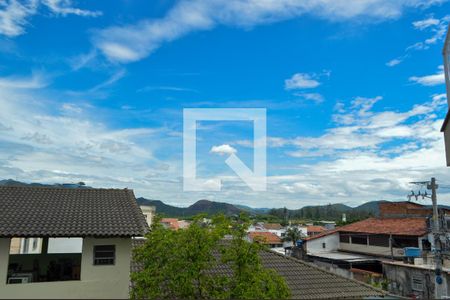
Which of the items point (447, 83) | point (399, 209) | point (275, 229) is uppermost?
point (447, 83)

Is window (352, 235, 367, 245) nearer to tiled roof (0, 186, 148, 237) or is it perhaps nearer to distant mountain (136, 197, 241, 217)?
distant mountain (136, 197, 241, 217)

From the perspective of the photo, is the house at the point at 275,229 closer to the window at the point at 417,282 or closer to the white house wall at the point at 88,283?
the window at the point at 417,282

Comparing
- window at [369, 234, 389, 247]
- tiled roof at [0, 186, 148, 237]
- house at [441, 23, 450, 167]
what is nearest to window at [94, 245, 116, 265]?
tiled roof at [0, 186, 148, 237]

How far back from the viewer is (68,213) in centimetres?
1217

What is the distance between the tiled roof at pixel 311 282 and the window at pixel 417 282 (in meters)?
10.6

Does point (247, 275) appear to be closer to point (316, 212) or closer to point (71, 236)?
point (71, 236)

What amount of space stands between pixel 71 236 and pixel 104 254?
51.7 inches

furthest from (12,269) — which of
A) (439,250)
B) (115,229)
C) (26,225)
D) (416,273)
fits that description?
(416,273)

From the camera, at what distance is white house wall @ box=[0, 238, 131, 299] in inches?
416

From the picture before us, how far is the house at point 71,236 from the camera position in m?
10.7

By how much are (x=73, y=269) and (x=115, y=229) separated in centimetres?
304

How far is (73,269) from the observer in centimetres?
1291

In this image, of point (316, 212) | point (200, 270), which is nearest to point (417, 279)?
point (200, 270)

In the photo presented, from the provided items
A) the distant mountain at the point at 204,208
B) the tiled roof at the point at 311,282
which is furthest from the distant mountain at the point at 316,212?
the tiled roof at the point at 311,282
